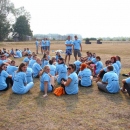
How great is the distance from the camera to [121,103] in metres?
5.91

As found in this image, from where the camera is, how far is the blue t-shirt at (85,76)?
750cm

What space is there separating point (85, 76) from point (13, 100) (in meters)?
2.81

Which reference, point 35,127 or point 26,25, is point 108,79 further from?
point 26,25

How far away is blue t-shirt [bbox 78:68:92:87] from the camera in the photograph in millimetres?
7496

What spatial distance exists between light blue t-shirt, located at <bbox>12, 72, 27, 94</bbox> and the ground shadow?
0.18 m

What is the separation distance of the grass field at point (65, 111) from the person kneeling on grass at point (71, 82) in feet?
0.72

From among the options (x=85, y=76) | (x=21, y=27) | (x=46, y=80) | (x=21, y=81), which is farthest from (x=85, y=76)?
(x=21, y=27)

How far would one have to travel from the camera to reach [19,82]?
21.6ft

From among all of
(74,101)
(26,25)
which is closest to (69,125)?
(74,101)

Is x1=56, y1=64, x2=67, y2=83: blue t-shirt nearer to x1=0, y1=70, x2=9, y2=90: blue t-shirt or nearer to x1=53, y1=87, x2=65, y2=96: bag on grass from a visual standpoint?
x1=53, y1=87, x2=65, y2=96: bag on grass

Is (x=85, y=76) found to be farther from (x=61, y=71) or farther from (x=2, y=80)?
(x=2, y=80)

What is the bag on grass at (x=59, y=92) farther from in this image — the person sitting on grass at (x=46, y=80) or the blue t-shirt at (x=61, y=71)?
the blue t-shirt at (x=61, y=71)

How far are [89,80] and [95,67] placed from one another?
2.18 m

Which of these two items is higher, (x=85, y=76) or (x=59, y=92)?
(x=85, y=76)
